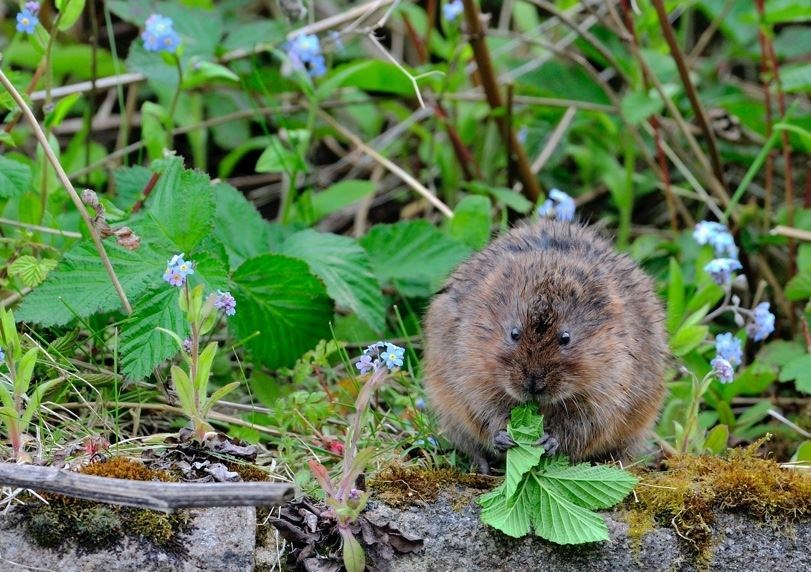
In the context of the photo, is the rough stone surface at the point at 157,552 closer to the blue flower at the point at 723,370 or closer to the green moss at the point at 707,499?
the green moss at the point at 707,499

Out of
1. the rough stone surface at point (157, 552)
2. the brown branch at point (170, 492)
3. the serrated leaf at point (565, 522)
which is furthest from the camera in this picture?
the serrated leaf at point (565, 522)

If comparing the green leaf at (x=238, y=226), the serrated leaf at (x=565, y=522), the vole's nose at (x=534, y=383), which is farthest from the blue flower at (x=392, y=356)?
the green leaf at (x=238, y=226)

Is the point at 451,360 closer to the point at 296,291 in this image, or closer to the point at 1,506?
the point at 296,291

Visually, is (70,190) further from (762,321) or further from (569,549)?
(762,321)

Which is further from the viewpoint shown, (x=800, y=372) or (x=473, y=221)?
(x=473, y=221)

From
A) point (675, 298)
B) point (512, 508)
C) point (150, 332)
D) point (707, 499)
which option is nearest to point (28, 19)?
point (150, 332)

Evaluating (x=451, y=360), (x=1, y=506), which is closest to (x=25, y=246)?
(x=1, y=506)

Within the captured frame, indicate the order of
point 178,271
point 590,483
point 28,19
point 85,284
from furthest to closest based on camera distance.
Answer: point 28,19, point 85,284, point 178,271, point 590,483
